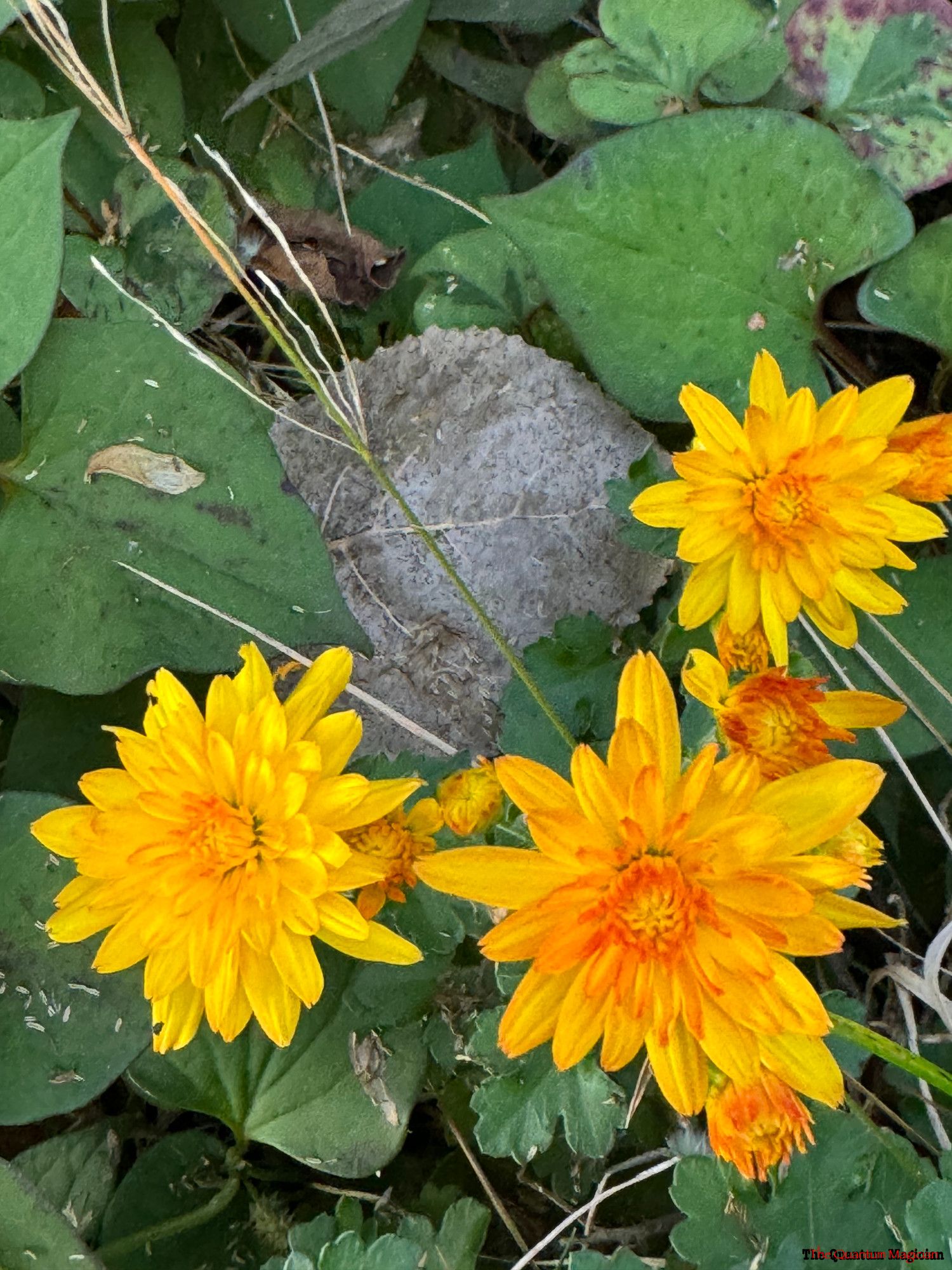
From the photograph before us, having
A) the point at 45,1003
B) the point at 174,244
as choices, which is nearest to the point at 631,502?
the point at 174,244

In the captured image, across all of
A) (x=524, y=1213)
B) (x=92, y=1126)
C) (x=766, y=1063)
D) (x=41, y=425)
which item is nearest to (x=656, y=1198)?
(x=524, y=1213)

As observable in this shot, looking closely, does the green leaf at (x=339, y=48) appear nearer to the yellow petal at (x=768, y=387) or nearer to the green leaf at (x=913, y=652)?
the yellow petal at (x=768, y=387)

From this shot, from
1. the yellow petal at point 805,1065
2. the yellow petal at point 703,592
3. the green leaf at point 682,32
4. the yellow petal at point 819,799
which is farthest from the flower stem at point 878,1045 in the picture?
the green leaf at point 682,32

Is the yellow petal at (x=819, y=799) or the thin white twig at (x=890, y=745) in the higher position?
the yellow petal at (x=819, y=799)

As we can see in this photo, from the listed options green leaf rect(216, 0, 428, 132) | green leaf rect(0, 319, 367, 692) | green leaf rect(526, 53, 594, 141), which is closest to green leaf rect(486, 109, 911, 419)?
green leaf rect(526, 53, 594, 141)

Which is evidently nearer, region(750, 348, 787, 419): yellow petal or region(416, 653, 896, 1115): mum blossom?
region(416, 653, 896, 1115): mum blossom

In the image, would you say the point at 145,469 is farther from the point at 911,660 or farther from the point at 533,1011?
the point at 911,660

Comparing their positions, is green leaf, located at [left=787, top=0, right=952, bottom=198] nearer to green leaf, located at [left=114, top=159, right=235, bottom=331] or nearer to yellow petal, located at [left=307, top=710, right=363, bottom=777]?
green leaf, located at [left=114, top=159, right=235, bottom=331]

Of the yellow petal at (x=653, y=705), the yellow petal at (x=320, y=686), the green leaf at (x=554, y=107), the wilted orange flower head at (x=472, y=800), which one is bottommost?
the wilted orange flower head at (x=472, y=800)
